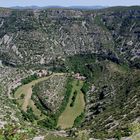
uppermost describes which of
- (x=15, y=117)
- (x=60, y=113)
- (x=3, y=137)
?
(x=3, y=137)

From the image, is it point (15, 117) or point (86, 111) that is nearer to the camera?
point (15, 117)

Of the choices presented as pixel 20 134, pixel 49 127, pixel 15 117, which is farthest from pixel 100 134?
pixel 20 134

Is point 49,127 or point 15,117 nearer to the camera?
point 15,117

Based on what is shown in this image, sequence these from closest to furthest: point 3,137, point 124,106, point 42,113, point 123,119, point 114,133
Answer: point 3,137 → point 114,133 → point 123,119 → point 124,106 → point 42,113

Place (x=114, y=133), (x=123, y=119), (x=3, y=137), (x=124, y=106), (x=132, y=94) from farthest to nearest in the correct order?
(x=132, y=94) → (x=124, y=106) → (x=123, y=119) → (x=114, y=133) → (x=3, y=137)

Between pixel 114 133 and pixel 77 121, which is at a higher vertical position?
pixel 114 133

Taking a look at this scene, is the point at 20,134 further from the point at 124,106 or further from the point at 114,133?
the point at 124,106

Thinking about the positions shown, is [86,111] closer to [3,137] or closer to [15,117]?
[15,117]

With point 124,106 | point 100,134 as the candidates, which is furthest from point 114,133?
point 124,106

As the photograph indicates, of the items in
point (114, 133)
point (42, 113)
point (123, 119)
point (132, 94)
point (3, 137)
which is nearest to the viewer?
point (3, 137)
